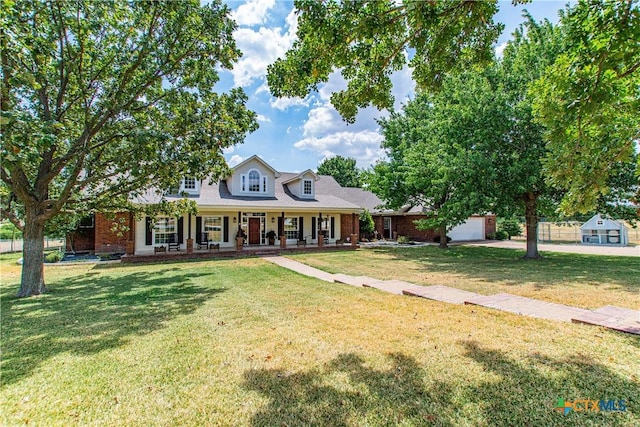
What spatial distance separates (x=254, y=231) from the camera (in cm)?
2067

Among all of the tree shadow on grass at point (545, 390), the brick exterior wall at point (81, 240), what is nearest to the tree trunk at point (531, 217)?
the tree shadow on grass at point (545, 390)

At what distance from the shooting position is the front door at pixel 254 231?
20.6 m

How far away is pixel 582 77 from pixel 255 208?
52.0 ft

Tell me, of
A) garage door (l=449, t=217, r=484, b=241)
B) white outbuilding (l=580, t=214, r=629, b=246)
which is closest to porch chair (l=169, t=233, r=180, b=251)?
garage door (l=449, t=217, r=484, b=241)

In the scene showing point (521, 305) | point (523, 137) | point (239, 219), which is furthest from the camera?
point (239, 219)

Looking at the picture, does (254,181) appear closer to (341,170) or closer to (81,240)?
(81,240)

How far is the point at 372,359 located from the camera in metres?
4.14

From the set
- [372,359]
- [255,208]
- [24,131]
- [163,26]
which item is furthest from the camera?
[255,208]

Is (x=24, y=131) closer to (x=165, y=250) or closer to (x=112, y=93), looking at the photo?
(x=112, y=93)

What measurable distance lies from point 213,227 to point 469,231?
22.4 metres

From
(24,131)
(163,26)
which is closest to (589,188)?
(24,131)

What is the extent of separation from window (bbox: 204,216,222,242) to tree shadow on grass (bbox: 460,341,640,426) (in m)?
17.2

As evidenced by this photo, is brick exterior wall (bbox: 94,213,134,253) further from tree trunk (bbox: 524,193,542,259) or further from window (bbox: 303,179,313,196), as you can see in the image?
tree trunk (bbox: 524,193,542,259)

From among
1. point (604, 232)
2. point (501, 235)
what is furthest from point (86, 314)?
point (604, 232)
